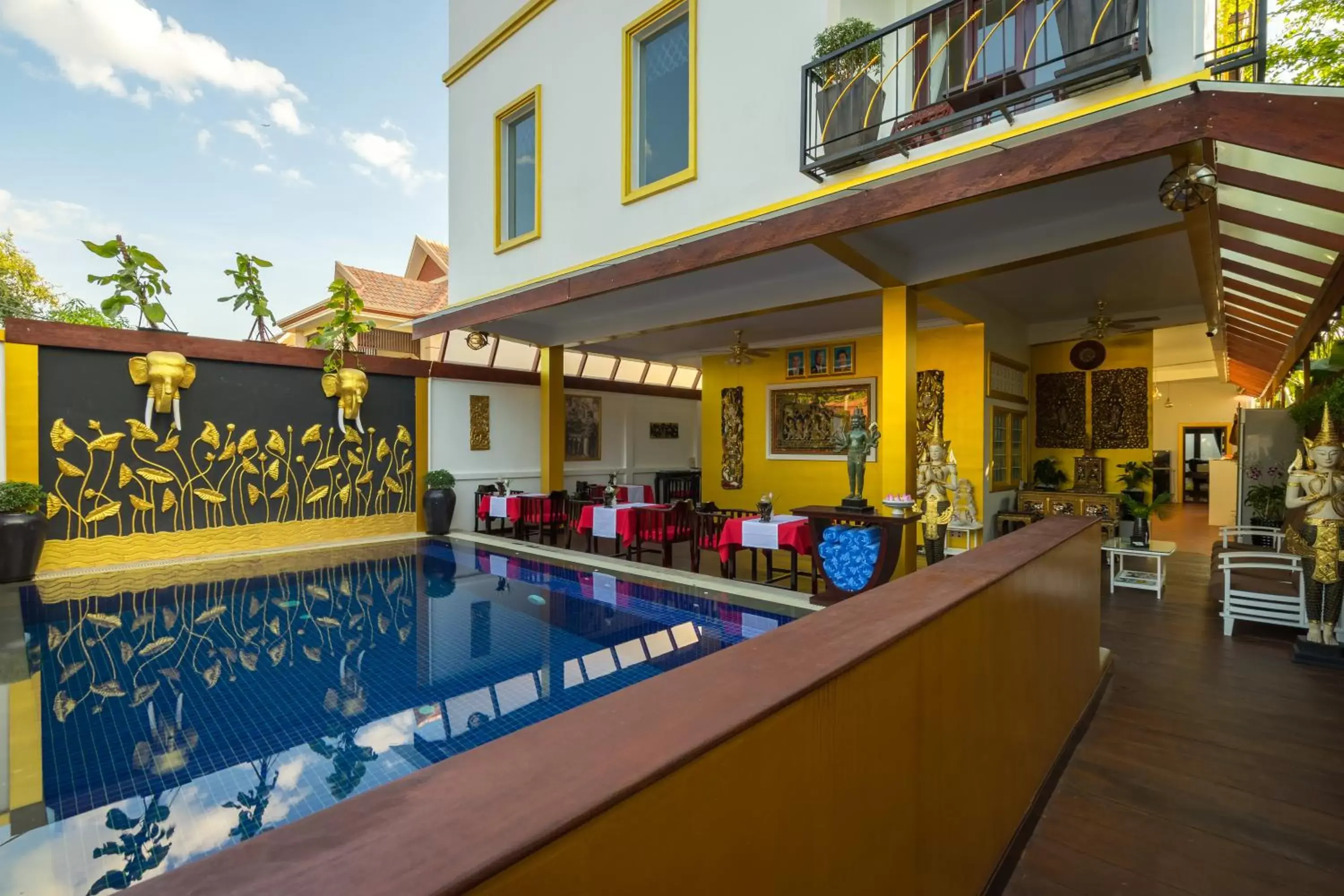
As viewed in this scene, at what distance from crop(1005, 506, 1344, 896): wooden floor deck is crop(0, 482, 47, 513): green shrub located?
8.21 meters

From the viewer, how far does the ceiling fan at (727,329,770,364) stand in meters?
8.33

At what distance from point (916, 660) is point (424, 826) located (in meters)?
1.10

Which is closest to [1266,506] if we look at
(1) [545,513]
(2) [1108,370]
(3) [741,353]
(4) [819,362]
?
(2) [1108,370]

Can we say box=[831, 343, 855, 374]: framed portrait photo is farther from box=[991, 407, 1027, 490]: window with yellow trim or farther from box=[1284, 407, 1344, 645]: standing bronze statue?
box=[1284, 407, 1344, 645]: standing bronze statue

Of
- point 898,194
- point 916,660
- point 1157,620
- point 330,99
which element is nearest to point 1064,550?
point 916,660

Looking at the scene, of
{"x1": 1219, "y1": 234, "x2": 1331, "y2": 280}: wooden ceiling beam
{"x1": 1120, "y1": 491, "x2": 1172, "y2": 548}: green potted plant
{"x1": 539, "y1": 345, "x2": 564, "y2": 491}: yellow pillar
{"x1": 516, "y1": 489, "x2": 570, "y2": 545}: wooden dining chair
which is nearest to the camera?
{"x1": 1219, "y1": 234, "x2": 1331, "y2": 280}: wooden ceiling beam

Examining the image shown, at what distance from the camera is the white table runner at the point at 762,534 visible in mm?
5605

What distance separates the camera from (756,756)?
92cm

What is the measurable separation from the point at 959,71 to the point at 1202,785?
16.4 feet

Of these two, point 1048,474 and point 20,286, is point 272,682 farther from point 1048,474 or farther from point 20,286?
point 20,286

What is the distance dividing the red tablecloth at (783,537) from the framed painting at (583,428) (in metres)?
5.36

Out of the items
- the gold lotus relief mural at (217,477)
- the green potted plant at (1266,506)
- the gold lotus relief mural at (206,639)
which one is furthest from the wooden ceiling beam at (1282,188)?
the gold lotus relief mural at (217,477)

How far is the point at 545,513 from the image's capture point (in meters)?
8.32

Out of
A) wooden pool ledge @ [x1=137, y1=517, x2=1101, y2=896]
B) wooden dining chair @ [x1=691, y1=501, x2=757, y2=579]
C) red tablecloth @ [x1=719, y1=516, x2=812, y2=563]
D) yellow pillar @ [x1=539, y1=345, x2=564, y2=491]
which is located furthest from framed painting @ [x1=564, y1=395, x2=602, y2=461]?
wooden pool ledge @ [x1=137, y1=517, x2=1101, y2=896]
